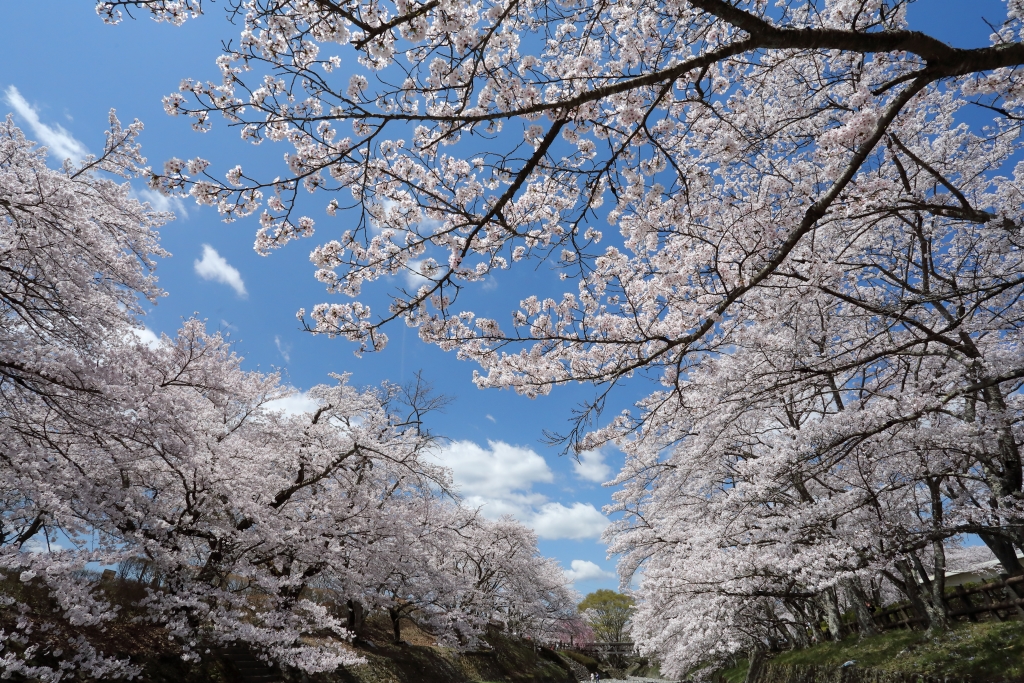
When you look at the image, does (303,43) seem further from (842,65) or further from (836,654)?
(836,654)

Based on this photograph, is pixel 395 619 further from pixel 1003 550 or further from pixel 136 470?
pixel 1003 550

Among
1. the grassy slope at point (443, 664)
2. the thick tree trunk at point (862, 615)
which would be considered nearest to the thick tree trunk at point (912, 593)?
the thick tree trunk at point (862, 615)

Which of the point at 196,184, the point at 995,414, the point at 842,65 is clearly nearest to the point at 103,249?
the point at 196,184

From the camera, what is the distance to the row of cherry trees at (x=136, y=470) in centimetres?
637

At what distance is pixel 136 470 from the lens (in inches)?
325

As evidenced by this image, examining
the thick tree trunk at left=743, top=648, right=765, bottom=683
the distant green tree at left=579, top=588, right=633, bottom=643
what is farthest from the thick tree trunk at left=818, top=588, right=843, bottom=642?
the distant green tree at left=579, top=588, right=633, bottom=643

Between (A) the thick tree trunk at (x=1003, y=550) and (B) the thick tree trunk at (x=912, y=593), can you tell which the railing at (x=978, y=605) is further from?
(A) the thick tree trunk at (x=1003, y=550)

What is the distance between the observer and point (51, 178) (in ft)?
20.6

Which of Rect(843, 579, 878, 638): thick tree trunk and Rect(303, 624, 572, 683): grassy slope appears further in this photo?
Rect(303, 624, 572, 683): grassy slope

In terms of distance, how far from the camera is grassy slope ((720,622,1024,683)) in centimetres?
750

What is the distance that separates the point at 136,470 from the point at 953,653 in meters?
14.3

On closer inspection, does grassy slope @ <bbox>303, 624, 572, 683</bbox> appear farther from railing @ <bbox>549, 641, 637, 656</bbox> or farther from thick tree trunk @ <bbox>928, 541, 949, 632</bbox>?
railing @ <bbox>549, 641, 637, 656</bbox>

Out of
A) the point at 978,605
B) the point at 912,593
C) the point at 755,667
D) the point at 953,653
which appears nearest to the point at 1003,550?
the point at 953,653

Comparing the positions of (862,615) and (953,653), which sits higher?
(862,615)
